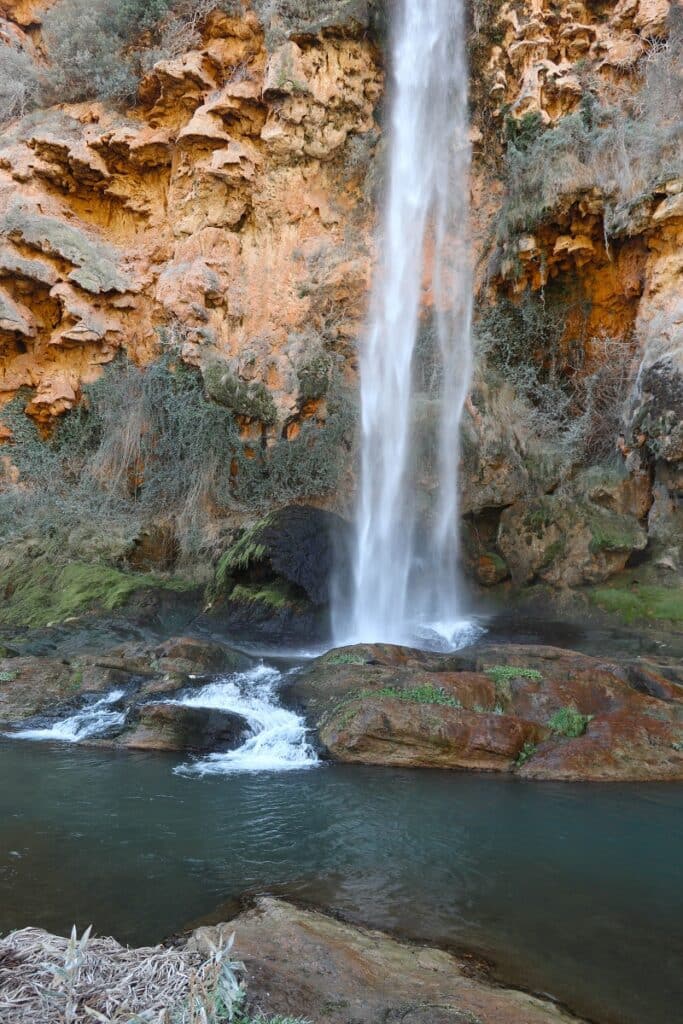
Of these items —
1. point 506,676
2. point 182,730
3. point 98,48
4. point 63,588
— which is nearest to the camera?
point 182,730

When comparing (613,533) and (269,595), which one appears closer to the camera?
(269,595)

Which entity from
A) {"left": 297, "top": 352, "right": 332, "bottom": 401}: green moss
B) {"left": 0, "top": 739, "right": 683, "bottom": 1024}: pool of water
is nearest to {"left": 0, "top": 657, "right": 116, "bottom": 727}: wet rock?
{"left": 0, "top": 739, "right": 683, "bottom": 1024}: pool of water

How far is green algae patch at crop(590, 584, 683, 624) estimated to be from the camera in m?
12.3

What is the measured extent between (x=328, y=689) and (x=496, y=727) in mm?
2122

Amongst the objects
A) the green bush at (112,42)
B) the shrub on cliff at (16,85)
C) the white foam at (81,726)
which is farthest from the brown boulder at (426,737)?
the shrub on cliff at (16,85)

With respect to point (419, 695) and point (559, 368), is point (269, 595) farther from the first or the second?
point (559, 368)

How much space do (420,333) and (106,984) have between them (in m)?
16.4

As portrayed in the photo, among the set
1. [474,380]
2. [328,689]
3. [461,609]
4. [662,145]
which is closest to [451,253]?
[474,380]

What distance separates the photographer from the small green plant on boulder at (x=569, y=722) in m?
7.36

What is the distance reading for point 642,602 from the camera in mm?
12711

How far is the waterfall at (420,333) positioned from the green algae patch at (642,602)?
3.00 metres

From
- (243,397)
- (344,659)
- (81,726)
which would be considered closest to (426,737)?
(344,659)

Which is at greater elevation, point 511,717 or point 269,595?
point 269,595

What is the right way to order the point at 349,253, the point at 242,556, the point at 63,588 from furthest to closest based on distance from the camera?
the point at 349,253 < the point at 63,588 < the point at 242,556
